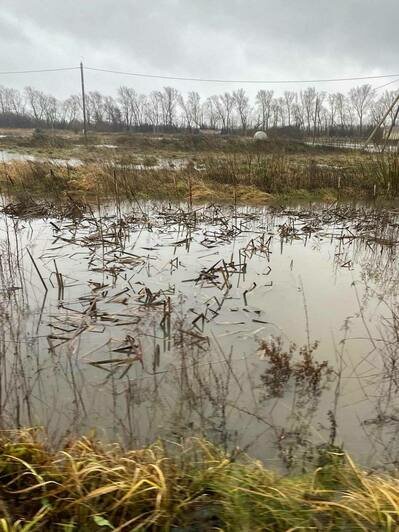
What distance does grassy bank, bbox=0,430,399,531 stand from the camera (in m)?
1.75

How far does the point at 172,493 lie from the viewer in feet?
6.26

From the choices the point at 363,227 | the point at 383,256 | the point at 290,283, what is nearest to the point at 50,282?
the point at 290,283

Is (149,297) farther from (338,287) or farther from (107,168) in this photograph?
(107,168)

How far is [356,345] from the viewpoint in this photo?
12.0 ft

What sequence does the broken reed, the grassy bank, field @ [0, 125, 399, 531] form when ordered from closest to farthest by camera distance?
the grassy bank → field @ [0, 125, 399, 531] → the broken reed

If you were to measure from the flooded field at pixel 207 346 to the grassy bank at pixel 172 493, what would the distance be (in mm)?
326

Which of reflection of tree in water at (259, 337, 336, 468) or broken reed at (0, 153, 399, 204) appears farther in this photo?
broken reed at (0, 153, 399, 204)

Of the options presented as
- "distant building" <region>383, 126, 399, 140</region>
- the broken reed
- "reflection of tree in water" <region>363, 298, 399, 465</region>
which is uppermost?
the broken reed

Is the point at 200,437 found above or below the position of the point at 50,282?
below

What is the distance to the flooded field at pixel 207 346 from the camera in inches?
104

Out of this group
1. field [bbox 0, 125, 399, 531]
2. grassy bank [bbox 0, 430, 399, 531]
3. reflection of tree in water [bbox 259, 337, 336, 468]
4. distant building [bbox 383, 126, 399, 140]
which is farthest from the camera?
reflection of tree in water [bbox 259, 337, 336, 468]

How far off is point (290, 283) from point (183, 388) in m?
2.79

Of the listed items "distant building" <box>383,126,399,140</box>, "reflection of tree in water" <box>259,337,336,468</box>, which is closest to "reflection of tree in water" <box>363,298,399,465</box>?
"reflection of tree in water" <box>259,337,336,468</box>

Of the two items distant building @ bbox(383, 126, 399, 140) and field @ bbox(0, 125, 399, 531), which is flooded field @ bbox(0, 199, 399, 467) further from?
distant building @ bbox(383, 126, 399, 140)
